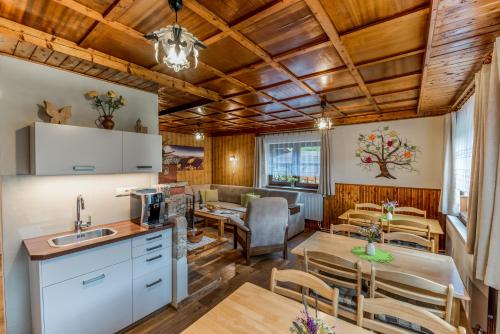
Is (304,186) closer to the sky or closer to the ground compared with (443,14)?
closer to the ground

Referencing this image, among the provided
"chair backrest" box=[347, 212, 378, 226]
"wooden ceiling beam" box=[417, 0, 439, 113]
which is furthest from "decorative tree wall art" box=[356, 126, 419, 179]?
"wooden ceiling beam" box=[417, 0, 439, 113]

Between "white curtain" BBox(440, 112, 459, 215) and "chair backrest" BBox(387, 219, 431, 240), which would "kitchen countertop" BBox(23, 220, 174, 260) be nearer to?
"chair backrest" BBox(387, 219, 431, 240)

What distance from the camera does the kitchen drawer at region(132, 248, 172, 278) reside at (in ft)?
7.19

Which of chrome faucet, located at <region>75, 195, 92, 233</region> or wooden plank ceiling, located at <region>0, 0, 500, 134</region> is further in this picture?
chrome faucet, located at <region>75, 195, 92, 233</region>

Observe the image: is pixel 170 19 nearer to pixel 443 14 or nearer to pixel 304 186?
pixel 443 14

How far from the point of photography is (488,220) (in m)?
1.65

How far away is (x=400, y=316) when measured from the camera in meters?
1.17

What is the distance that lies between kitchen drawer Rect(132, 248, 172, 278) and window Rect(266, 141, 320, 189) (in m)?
4.14

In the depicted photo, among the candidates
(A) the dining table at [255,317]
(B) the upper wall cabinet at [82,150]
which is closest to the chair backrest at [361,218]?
(A) the dining table at [255,317]

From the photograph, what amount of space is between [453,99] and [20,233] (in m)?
5.48

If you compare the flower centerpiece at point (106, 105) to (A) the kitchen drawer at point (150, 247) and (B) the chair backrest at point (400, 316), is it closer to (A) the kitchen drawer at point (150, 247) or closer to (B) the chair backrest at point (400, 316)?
(A) the kitchen drawer at point (150, 247)

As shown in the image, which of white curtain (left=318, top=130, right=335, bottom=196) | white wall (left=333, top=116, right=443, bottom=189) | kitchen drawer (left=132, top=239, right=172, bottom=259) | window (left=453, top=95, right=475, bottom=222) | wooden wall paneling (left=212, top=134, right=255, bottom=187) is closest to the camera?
kitchen drawer (left=132, top=239, right=172, bottom=259)

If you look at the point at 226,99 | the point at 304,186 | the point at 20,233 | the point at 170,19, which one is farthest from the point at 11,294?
the point at 304,186

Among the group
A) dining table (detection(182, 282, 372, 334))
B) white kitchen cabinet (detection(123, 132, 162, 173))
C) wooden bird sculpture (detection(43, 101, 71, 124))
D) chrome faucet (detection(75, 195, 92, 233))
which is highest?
wooden bird sculpture (detection(43, 101, 71, 124))
